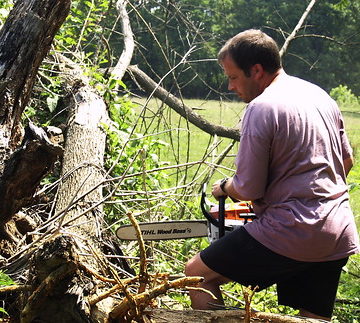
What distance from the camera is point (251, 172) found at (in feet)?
9.05

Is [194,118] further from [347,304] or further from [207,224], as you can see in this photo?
[207,224]

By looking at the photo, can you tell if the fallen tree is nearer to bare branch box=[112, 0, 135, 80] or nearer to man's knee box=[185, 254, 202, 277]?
man's knee box=[185, 254, 202, 277]

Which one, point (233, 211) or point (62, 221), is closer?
point (62, 221)

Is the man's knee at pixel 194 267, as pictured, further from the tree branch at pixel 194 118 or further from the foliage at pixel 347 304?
the tree branch at pixel 194 118

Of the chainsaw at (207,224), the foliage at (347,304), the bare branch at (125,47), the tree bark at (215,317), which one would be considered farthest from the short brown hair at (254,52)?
the bare branch at (125,47)

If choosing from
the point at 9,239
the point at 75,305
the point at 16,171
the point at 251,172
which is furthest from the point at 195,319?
the point at 9,239

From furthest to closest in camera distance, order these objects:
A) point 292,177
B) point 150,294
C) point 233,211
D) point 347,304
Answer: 1. point 347,304
2. point 233,211
3. point 292,177
4. point 150,294

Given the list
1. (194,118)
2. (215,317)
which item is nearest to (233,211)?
(215,317)

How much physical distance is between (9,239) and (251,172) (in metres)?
1.51

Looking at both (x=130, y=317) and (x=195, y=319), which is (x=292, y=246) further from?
(x=130, y=317)

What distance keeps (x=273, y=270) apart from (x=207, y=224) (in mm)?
724

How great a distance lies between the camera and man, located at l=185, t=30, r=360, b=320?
275 cm

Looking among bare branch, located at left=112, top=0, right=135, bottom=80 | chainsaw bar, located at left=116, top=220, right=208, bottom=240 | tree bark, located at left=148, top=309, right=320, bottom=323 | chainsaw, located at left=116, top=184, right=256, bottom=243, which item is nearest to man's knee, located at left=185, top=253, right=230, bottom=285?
chainsaw, located at left=116, top=184, right=256, bottom=243

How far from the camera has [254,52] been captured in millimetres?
2939
